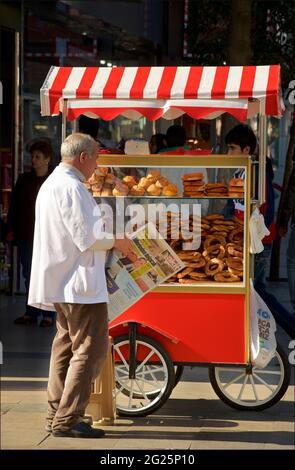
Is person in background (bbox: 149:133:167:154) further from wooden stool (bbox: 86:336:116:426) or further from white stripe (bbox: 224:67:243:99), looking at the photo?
wooden stool (bbox: 86:336:116:426)

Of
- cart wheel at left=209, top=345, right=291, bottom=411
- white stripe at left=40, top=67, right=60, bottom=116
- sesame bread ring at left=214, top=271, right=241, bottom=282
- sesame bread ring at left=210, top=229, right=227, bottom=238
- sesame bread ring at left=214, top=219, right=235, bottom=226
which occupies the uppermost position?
white stripe at left=40, top=67, right=60, bottom=116

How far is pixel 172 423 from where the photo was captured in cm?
732

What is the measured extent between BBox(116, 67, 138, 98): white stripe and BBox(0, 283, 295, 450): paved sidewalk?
7.11 ft

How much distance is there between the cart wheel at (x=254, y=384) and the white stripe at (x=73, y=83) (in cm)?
210

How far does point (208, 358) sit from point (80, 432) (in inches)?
44.7

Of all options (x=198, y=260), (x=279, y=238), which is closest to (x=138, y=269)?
(x=198, y=260)

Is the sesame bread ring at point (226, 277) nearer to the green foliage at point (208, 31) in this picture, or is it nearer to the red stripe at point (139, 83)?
the red stripe at point (139, 83)

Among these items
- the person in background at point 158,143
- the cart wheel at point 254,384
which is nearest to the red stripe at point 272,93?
the cart wheel at point 254,384

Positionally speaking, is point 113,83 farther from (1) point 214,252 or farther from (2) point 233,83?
(1) point 214,252

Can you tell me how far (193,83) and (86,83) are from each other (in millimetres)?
724

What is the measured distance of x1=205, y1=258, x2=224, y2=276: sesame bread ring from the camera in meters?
7.43

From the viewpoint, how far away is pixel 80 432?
6.70m

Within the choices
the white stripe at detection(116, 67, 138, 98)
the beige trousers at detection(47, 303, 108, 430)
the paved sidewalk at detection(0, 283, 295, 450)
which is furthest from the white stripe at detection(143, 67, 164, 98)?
the paved sidewalk at detection(0, 283, 295, 450)

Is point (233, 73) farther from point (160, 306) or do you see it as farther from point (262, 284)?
point (262, 284)
